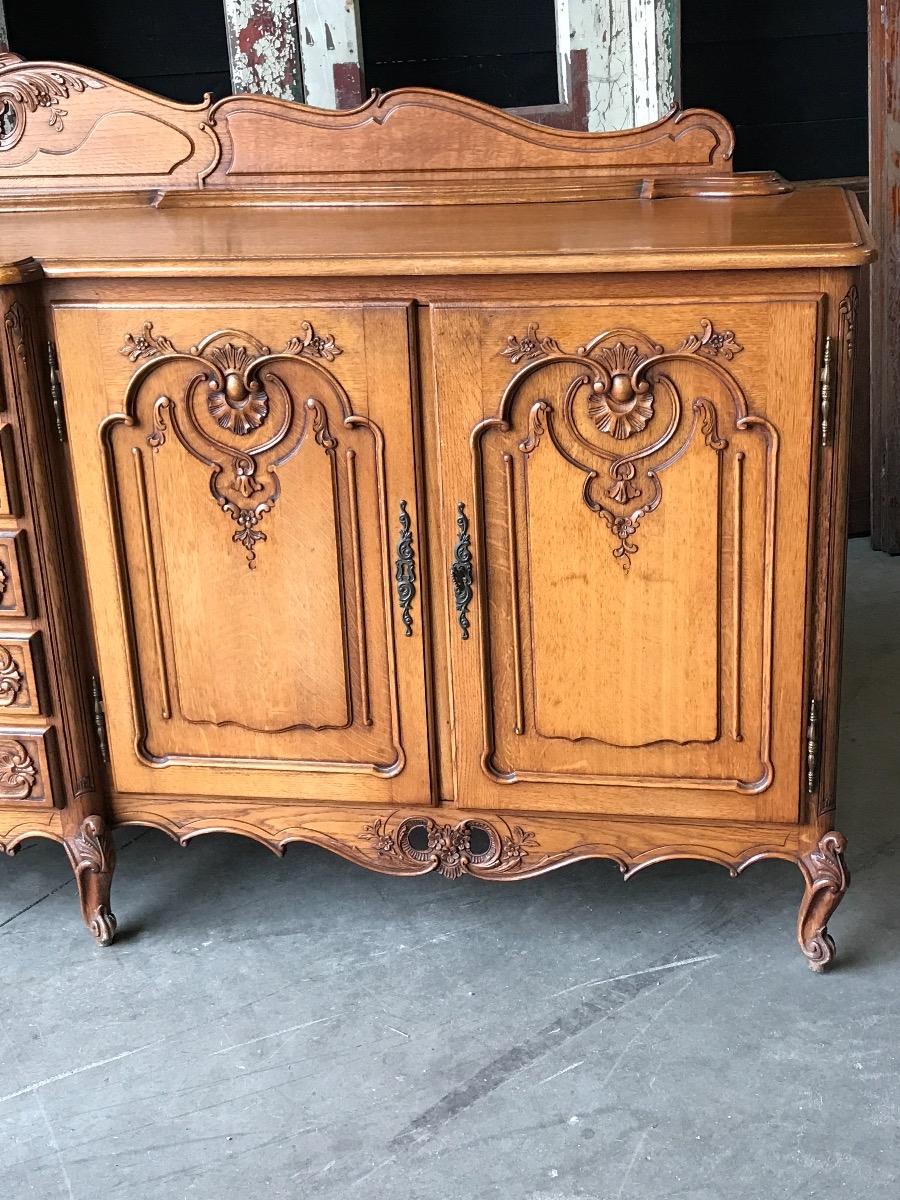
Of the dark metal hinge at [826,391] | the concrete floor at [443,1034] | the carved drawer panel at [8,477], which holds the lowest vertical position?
the concrete floor at [443,1034]

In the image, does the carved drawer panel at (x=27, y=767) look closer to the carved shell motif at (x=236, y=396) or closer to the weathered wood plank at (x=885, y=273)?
the carved shell motif at (x=236, y=396)

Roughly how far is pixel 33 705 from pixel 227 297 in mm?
696

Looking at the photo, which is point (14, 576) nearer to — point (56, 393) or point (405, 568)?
point (56, 393)

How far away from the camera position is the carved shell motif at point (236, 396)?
1818 millimetres

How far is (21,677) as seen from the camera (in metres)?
2.00

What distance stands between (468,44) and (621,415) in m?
1.56

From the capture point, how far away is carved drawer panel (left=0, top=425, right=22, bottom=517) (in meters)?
1.87

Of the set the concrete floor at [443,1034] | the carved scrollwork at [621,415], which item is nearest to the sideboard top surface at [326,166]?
the carved scrollwork at [621,415]

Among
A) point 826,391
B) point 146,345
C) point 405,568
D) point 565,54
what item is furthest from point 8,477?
point 565,54

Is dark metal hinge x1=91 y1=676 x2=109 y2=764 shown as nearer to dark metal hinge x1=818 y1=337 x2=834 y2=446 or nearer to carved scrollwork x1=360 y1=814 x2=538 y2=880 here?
carved scrollwork x1=360 y1=814 x2=538 y2=880

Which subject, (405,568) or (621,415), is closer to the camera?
(621,415)

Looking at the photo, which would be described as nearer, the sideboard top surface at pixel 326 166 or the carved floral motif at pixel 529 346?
the carved floral motif at pixel 529 346

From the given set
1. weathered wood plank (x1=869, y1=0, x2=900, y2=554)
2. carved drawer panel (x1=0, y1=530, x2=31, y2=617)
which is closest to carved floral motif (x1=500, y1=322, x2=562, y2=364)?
carved drawer panel (x1=0, y1=530, x2=31, y2=617)

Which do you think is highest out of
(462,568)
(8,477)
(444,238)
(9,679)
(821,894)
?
(444,238)
